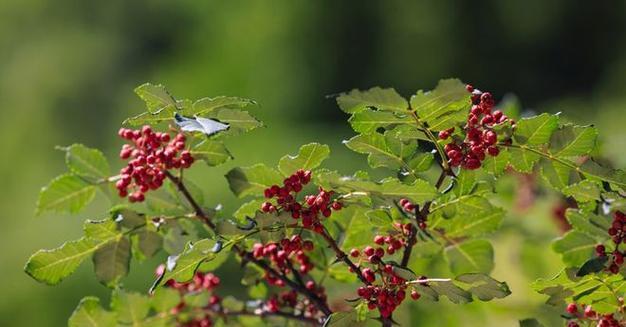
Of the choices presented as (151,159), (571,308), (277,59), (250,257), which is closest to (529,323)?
(571,308)

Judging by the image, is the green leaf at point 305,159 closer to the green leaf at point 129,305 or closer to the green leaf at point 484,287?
the green leaf at point 484,287

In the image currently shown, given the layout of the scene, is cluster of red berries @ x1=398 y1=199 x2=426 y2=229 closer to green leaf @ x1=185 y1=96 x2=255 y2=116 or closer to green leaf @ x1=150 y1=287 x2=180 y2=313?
green leaf @ x1=185 y1=96 x2=255 y2=116

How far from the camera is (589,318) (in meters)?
0.96

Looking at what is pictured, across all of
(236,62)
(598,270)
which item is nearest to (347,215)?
(598,270)

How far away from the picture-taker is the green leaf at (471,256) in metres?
1.11

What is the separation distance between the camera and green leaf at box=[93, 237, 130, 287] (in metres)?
1.02

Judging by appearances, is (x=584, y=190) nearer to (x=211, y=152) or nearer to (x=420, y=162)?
(x=420, y=162)

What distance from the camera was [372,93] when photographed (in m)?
0.90

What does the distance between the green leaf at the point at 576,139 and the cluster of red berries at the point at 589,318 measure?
4.9 inches

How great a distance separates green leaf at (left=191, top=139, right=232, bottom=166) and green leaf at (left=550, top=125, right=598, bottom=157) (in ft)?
0.91

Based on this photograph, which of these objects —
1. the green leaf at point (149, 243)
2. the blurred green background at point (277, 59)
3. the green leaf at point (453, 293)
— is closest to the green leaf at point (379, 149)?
the green leaf at point (453, 293)

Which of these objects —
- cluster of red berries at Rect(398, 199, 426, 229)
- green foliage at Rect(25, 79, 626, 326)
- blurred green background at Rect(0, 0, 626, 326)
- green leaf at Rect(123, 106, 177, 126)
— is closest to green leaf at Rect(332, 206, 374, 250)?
green foliage at Rect(25, 79, 626, 326)

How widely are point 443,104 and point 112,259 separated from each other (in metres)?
0.34

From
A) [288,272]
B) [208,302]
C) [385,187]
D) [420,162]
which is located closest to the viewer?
[385,187]
